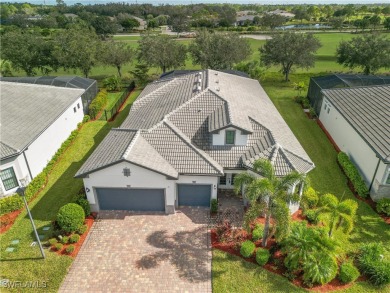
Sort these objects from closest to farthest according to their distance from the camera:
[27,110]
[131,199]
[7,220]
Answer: [7,220] < [131,199] < [27,110]

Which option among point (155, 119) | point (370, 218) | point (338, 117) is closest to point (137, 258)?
point (155, 119)

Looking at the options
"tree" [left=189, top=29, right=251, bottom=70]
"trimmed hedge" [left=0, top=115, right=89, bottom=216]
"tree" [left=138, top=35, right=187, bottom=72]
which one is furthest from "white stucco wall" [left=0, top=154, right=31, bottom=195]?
"tree" [left=189, top=29, right=251, bottom=70]

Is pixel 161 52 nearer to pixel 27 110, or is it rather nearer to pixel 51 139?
pixel 27 110

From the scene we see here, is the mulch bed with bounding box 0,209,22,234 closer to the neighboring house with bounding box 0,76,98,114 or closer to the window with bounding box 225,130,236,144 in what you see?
the window with bounding box 225,130,236,144

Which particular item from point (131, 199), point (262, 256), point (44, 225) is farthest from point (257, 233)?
point (44, 225)

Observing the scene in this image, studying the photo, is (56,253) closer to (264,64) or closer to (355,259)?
(355,259)

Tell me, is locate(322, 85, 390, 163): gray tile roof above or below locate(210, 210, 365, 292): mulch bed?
above
